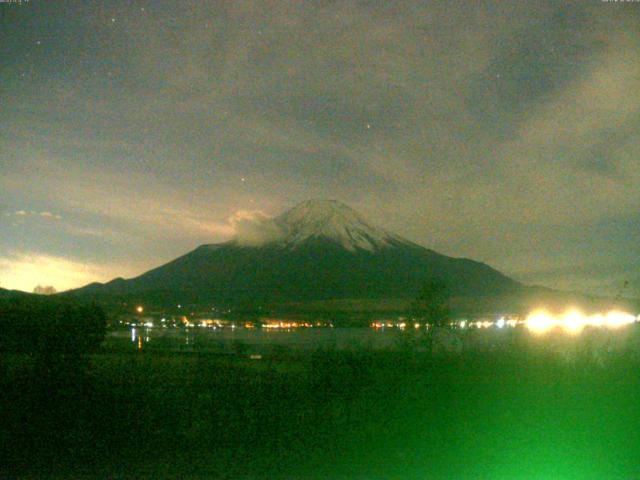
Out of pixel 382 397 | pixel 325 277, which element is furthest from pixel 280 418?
pixel 325 277

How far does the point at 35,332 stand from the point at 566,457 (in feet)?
39.8

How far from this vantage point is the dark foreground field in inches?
340

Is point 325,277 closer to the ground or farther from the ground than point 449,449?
farther from the ground

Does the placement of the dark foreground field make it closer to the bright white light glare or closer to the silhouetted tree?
the silhouetted tree

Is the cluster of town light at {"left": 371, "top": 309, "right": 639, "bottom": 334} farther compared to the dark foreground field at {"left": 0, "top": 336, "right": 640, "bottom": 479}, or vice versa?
the cluster of town light at {"left": 371, "top": 309, "right": 639, "bottom": 334}

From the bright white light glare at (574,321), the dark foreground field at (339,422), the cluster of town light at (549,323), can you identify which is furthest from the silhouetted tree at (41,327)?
the bright white light glare at (574,321)

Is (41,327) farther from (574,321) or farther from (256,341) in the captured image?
(256,341)

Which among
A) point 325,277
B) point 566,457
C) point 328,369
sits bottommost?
point 566,457

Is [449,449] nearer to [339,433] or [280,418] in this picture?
[339,433]

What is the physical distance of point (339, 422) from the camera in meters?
10.5

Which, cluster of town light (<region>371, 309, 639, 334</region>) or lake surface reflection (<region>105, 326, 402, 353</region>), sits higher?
cluster of town light (<region>371, 309, 639, 334</region>)

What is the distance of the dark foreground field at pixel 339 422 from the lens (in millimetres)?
8633

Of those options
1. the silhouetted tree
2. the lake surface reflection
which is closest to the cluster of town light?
the lake surface reflection

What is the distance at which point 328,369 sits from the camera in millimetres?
13242
